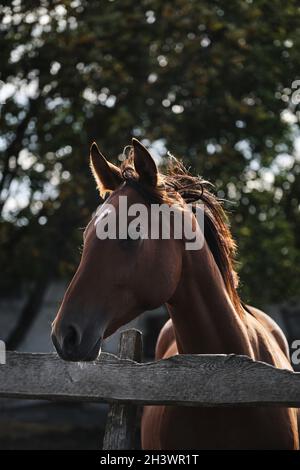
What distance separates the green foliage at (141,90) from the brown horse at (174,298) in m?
5.82

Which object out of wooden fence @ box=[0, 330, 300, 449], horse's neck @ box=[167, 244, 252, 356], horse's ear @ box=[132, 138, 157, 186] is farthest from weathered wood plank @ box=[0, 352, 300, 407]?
horse's ear @ box=[132, 138, 157, 186]

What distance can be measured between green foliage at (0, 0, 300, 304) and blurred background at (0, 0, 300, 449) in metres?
0.02

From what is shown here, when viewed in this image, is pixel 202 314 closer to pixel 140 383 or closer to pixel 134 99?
pixel 140 383

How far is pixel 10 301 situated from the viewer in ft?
56.5

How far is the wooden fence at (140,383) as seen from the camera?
114 inches

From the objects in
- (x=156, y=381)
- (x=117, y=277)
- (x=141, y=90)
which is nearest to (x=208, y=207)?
(x=117, y=277)

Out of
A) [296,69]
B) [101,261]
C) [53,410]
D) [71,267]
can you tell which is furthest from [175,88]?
[53,410]

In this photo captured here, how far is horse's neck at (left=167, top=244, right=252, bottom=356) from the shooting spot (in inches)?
130

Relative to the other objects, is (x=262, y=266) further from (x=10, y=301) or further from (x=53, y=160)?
(x=10, y=301)

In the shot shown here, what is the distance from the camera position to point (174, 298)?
333 cm

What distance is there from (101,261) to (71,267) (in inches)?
279

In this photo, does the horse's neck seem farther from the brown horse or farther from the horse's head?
the horse's head

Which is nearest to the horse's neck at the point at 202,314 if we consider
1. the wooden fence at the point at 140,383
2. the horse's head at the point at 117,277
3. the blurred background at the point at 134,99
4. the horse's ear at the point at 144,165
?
the horse's head at the point at 117,277

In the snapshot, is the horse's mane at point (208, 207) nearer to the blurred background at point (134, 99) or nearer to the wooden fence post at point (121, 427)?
the wooden fence post at point (121, 427)
